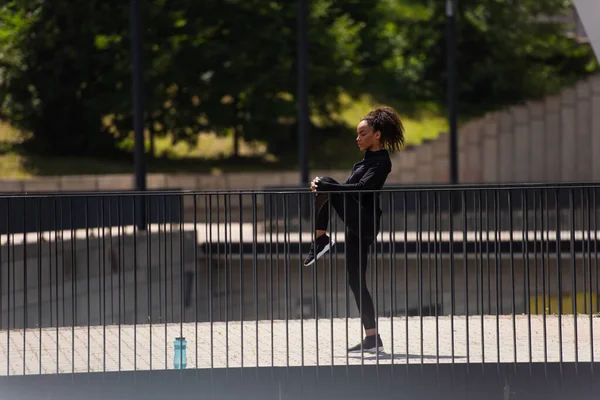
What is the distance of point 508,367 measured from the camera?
7914mm

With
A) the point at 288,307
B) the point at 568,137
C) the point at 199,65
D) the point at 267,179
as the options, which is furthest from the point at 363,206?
the point at 199,65

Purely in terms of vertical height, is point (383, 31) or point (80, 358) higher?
point (383, 31)

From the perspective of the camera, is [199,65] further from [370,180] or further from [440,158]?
[370,180]

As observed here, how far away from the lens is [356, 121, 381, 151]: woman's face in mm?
8297

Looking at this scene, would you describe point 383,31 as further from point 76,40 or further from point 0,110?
point 0,110

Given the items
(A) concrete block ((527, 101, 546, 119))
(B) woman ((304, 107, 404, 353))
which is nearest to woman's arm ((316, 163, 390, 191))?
(B) woman ((304, 107, 404, 353))

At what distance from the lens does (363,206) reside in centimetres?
796

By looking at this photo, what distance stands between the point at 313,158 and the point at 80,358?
2874 centimetres

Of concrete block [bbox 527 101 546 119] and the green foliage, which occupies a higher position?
the green foliage

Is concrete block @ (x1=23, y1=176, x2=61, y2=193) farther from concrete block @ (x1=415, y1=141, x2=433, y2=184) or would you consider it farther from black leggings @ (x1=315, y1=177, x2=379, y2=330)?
black leggings @ (x1=315, y1=177, x2=379, y2=330)

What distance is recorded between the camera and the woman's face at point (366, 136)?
8.30m

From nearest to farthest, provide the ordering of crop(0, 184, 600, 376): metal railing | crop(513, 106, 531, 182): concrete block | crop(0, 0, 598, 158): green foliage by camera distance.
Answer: crop(0, 184, 600, 376): metal railing < crop(513, 106, 531, 182): concrete block < crop(0, 0, 598, 158): green foliage

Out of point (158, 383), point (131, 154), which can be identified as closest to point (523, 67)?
point (131, 154)

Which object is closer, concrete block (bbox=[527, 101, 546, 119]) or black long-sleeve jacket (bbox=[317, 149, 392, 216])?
black long-sleeve jacket (bbox=[317, 149, 392, 216])
